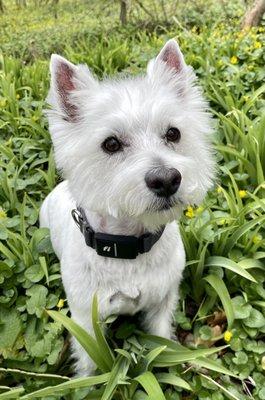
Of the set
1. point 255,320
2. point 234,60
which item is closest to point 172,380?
point 255,320

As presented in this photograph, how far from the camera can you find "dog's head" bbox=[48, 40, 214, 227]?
162cm

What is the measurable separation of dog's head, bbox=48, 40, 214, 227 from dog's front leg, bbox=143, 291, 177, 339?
0.71 metres

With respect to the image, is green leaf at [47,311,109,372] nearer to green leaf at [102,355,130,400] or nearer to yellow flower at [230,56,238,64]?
green leaf at [102,355,130,400]

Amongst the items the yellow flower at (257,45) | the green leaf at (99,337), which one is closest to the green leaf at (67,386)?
the green leaf at (99,337)

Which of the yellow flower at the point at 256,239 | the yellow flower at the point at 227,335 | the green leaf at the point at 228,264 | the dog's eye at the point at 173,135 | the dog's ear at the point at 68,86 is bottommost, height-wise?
the yellow flower at the point at 227,335

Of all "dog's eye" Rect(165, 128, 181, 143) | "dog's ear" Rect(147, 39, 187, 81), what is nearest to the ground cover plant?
"dog's eye" Rect(165, 128, 181, 143)

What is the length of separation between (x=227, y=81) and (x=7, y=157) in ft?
7.09

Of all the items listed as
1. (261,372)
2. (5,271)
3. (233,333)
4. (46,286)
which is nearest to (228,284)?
(233,333)

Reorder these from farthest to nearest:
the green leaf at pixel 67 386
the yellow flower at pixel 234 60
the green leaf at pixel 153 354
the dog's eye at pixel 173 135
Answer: the yellow flower at pixel 234 60
the green leaf at pixel 153 354
the green leaf at pixel 67 386
the dog's eye at pixel 173 135

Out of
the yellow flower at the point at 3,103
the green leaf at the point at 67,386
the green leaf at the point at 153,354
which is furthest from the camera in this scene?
the yellow flower at the point at 3,103

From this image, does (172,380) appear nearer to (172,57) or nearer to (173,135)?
(173,135)

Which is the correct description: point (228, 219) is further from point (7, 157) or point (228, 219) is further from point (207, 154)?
point (7, 157)

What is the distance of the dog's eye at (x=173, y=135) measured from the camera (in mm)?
1791

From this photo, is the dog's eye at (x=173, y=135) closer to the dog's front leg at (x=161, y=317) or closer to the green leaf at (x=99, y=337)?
the green leaf at (x=99, y=337)
